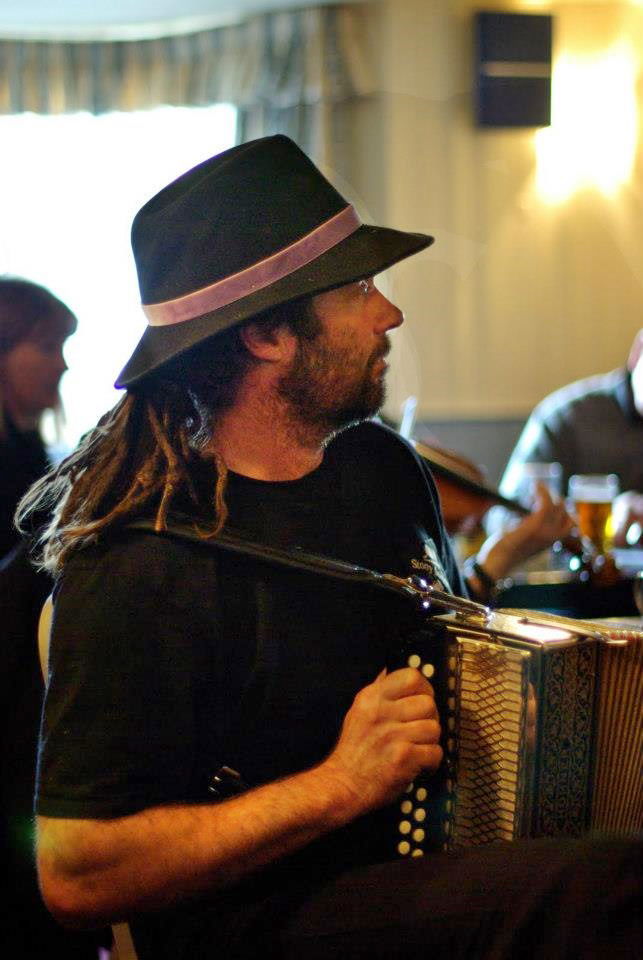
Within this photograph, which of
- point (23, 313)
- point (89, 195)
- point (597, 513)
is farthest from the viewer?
point (89, 195)

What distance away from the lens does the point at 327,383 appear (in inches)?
53.0

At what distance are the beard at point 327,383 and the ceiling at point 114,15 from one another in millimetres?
3603

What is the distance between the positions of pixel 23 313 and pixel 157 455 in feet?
4.85

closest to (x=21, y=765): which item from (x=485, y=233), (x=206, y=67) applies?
(x=485, y=233)

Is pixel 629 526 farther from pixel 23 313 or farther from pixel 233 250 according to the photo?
pixel 23 313

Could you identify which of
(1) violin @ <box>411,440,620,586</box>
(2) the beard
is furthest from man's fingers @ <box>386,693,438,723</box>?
(1) violin @ <box>411,440,620,586</box>

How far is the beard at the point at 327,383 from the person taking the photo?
134 centimetres

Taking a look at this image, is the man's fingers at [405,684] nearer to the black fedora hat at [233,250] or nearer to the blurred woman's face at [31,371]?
the black fedora hat at [233,250]

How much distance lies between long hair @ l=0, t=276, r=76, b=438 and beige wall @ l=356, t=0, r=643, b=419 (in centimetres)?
228

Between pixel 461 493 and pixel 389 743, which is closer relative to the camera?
pixel 389 743

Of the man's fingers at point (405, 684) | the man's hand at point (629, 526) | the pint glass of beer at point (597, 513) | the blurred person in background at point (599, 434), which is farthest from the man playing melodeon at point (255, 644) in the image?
the blurred person in background at point (599, 434)

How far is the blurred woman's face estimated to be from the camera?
2.60 m

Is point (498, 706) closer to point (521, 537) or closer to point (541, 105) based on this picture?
point (521, 537)

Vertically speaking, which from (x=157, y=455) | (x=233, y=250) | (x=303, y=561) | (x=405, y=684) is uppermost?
(x=233, y=250)
